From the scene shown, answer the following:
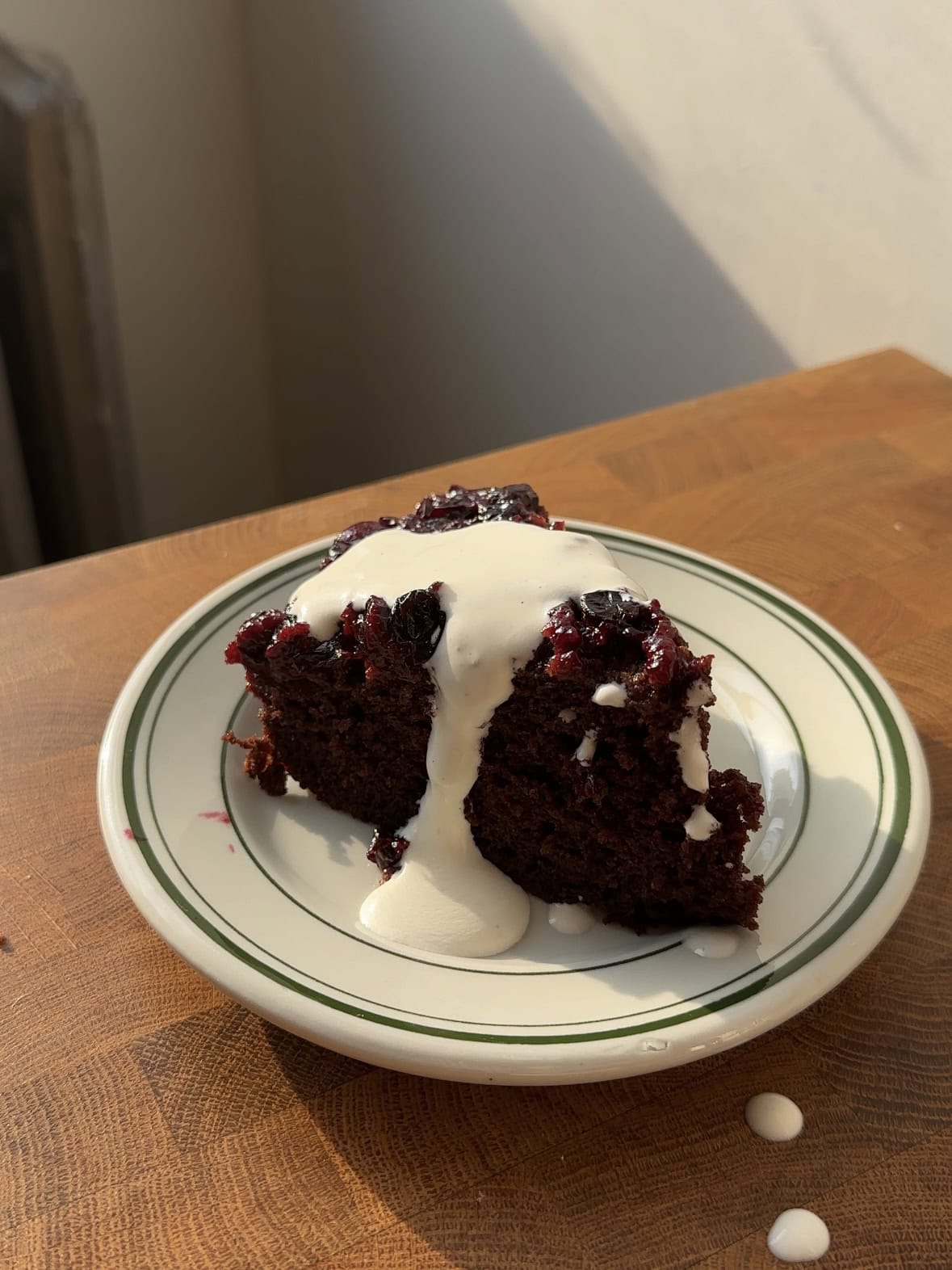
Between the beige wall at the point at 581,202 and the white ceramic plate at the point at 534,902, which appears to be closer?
the white ceramic plate at the point at 534,902

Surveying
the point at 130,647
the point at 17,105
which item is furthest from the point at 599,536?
the point at 17,105

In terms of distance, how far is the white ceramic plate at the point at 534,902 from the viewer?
29.2 inches

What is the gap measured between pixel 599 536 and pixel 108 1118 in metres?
0.72

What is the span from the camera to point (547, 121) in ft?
7.14

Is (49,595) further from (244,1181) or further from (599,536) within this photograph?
(244,1181)

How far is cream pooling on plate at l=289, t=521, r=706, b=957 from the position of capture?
88 centimetres

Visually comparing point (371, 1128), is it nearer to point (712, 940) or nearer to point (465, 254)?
point (712, 940)

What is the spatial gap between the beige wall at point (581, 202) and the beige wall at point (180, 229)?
0.09 metres

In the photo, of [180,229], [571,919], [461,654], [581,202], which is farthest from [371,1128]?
[180,229]

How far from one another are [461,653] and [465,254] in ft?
5.94

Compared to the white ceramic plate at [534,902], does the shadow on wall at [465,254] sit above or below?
above

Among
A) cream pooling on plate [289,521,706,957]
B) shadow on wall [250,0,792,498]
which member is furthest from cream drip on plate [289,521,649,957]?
shadow on wall [250,0,792,498]

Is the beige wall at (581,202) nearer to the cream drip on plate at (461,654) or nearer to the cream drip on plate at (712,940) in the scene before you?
the cream drip on plate at (461,654)

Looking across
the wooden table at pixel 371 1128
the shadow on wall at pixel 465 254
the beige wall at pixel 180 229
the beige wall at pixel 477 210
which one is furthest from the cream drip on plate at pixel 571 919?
the beige wall at pixel 180 229
